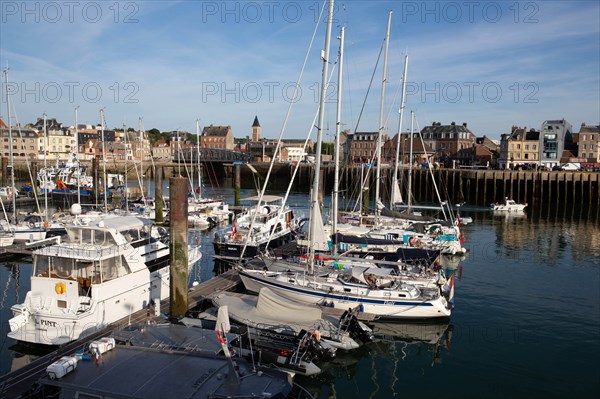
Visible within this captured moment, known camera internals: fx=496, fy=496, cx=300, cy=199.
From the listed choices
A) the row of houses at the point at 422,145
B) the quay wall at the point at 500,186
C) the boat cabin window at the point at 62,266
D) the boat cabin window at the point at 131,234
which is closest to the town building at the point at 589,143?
the row of houses at the point at 422,145

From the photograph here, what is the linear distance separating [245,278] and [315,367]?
8.71m

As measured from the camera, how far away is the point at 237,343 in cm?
1641

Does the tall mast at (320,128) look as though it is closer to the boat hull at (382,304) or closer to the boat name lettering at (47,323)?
the boat hull at (382,304)

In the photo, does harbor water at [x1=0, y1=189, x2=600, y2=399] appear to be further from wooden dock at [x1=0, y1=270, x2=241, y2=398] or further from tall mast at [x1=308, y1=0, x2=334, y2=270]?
tall mast at [x1=308, y1=0, x2=334, y2=270]

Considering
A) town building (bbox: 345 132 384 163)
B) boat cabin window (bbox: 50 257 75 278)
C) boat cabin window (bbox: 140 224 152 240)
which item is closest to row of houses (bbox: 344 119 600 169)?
town building (bbox: 345 132 384 163)

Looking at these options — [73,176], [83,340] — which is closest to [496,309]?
[83,340]

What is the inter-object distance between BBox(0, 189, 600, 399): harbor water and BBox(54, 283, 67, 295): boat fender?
251cm

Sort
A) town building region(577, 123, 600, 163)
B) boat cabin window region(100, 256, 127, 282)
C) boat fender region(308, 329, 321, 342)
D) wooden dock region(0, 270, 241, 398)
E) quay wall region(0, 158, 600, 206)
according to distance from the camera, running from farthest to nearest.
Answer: town building region(577, 123, 600, 163), quay wall region(0, 158, 600, 206), boat cabin window region(100, 256, 127, 282), boat fender region(308, 329, 321, 342), wooden dock region(0, 270, 241, 398)

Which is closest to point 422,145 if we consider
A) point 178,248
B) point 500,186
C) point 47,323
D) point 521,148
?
point 500,186

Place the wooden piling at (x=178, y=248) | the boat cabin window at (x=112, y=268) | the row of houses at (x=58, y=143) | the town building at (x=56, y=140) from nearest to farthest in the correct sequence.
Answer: the wooden piling at (x=178, y=248)
the boat cabin window at (x=112, y=268)
the row of houses at (x=58, y=143)
the town building at (x=56, y=140)

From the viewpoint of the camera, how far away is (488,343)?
2012 cm

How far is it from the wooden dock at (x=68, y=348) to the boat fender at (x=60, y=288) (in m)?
2.28

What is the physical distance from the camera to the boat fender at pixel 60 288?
1866 centimetres

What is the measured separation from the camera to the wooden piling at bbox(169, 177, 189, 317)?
1923 cm
